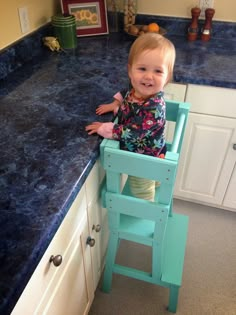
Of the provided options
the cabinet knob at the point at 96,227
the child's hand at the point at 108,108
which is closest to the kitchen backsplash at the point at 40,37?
the child's hand at the point at 108,108

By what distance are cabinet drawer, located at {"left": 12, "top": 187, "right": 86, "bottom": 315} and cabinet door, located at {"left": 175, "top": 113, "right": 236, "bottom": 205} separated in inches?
34.2

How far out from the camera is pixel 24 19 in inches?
56.1

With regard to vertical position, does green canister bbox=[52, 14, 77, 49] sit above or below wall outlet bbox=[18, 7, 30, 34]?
below

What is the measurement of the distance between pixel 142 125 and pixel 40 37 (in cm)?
94

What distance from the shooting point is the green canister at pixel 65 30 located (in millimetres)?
1542

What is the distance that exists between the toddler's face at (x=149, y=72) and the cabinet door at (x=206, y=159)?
0.63 m

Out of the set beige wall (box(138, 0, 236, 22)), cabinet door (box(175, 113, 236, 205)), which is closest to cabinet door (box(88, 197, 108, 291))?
cabinet door (box(175, 113, 236, 205))

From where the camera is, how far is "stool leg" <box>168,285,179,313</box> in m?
1.30

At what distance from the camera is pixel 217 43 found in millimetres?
1719

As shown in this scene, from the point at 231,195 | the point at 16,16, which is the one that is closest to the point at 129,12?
the point at 16,16

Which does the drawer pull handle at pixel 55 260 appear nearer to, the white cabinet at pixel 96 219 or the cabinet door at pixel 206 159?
the white cabinet at pixel 96 219

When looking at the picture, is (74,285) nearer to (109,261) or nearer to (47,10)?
(109,261)

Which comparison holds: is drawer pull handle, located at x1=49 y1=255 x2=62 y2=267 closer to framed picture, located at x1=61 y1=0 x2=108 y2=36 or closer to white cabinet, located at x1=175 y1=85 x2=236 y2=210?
white cabinet, located at x1=175 y1=85 x2=236 y2=210

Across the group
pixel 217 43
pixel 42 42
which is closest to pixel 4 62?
pixel 42 42
